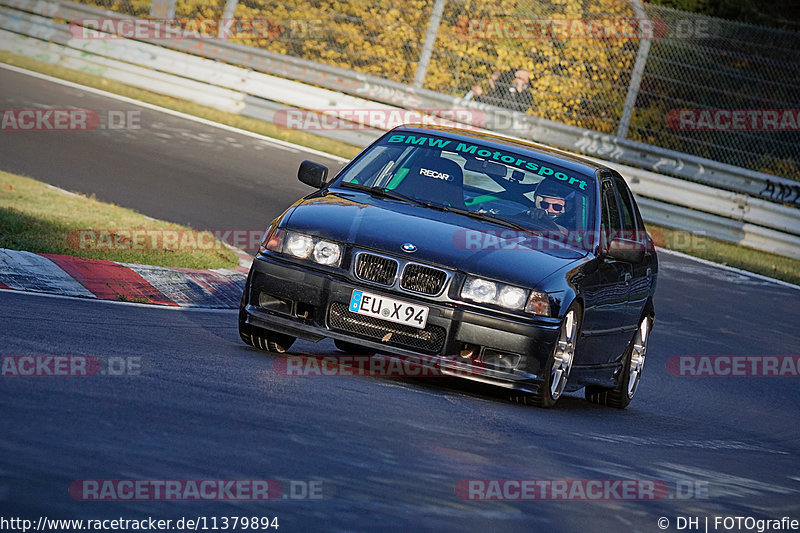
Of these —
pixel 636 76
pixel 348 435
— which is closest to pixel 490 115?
pixel 636 76

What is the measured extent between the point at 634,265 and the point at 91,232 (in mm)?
4387

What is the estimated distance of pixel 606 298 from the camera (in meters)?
8.28

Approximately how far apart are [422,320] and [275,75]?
15149 mm

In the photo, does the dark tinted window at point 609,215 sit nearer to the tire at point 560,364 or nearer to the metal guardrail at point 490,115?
the tire at point 560,364

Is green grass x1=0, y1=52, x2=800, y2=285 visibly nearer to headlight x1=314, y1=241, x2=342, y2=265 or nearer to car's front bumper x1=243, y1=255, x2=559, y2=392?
car's front bumper x1=243, y1=255, x2=559, y2=392

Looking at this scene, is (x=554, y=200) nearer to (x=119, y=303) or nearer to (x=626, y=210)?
(x=626, y=210)

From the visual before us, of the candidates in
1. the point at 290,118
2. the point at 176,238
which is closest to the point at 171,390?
the point at 176,238

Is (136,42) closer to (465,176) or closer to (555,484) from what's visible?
(465,176)

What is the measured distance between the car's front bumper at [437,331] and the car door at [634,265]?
6.19ft

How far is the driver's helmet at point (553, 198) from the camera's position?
833 cm

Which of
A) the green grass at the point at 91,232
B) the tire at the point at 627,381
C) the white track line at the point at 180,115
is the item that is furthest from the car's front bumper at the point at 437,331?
the white track line at the point at 180,115

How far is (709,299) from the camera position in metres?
14.3

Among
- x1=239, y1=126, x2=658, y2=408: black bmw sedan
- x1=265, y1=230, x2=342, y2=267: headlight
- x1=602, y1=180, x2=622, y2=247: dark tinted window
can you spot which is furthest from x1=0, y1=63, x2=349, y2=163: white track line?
x1=265, y1=230, x2=342, y2=267: headlight

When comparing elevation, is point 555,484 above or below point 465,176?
below
